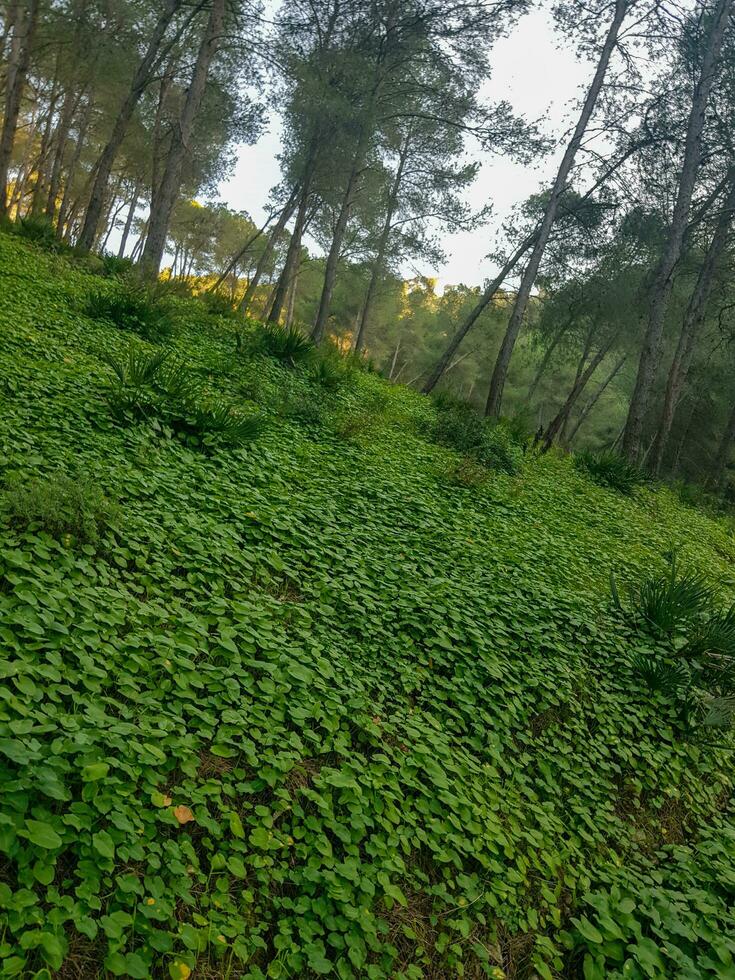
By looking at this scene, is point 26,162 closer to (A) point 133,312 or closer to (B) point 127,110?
(B) point 127,110

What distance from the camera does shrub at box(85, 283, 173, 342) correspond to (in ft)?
27.2

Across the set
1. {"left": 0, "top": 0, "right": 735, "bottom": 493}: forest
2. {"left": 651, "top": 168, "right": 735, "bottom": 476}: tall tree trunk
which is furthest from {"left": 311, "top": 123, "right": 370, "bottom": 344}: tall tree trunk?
{"left": 651, "top": 168, "right": 735, "bottom": 476}: tall tree trunk

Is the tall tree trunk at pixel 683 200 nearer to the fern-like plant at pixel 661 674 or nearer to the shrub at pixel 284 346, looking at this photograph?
the shrub at pixel 284 346

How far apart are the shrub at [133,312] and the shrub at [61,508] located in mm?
5182

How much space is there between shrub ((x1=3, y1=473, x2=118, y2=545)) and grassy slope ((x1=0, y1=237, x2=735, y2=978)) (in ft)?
0.46

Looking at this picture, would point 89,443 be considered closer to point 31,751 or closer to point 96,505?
point 96,505

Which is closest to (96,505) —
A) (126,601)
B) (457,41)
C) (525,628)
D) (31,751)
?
(126,601)

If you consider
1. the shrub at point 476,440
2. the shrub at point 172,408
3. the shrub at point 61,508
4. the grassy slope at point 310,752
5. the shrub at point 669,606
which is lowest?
the grassy slope at point 310,752

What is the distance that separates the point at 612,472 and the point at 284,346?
650cm

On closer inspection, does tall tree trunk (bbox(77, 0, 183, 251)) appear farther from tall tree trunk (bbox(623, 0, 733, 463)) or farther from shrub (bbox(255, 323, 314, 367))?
tall tree trunk (bbox(623, 0, 733, 463))

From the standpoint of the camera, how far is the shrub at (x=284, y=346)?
1005 cm

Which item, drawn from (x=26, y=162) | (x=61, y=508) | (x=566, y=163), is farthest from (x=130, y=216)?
(x=61, y=508)

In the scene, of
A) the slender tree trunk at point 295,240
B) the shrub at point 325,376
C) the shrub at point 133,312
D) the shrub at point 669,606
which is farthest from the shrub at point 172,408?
the slender tree trunk at point 295,240

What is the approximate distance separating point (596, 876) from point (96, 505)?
354 centimetres
